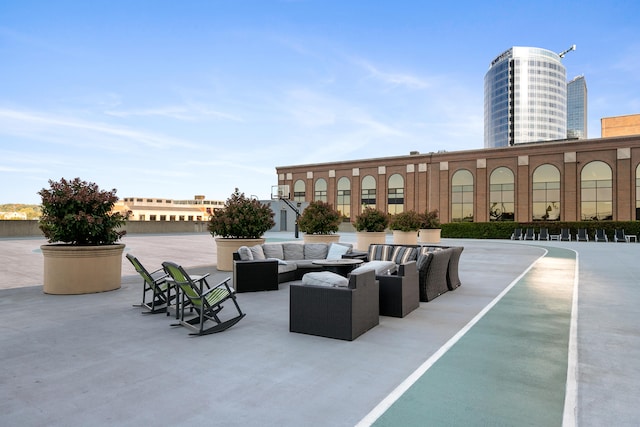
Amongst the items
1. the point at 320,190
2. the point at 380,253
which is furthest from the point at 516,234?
the point at 380,253

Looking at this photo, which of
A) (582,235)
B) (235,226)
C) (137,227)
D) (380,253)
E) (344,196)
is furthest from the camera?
(344,196)

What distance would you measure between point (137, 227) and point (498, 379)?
39.1 m

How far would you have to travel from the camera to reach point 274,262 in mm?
8961

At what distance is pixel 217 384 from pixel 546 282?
9.61 meters

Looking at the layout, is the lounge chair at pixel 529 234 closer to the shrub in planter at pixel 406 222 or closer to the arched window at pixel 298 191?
the shrub in planter at pixel 406 222

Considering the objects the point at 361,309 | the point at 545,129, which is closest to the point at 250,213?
the point at 361,309

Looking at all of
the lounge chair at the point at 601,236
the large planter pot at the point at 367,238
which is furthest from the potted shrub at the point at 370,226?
the lounge chair at the point at 601,236

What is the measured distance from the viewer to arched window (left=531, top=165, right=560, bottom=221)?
40125 mm

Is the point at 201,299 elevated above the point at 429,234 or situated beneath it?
situated beneath

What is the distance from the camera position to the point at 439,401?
3480 millimetres

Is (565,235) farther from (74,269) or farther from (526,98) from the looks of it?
(526,98)

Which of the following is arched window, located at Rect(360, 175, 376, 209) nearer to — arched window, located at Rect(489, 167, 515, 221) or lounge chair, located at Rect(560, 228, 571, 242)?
arched window, located at Rect(489, 167, 515, 221)

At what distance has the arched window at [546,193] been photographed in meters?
40.1

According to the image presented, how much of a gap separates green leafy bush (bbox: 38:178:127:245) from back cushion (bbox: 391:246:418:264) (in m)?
6.68
